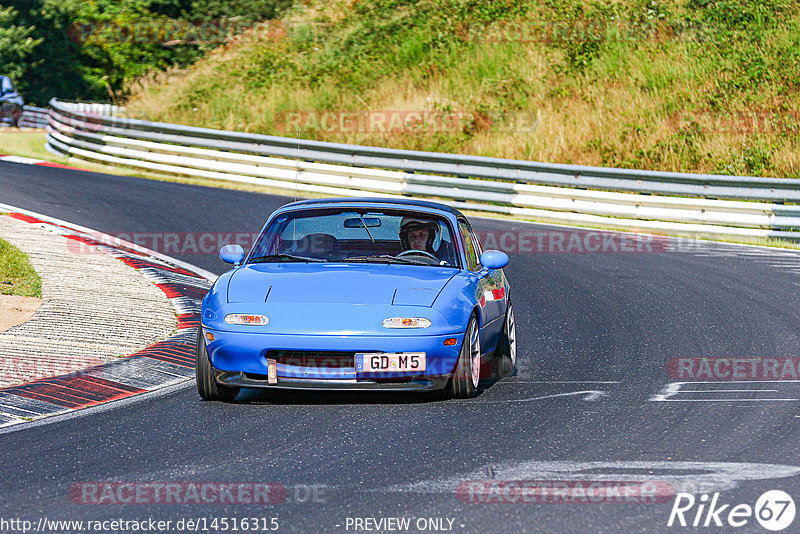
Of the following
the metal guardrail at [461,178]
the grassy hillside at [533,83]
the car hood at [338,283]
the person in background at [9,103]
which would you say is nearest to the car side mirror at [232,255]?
the car hood at [338,283]

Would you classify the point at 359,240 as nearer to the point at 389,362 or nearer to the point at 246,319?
the point at 246,319

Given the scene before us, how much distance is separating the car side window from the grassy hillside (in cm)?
1550

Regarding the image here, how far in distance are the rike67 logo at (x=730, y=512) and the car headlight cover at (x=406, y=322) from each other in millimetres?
2489

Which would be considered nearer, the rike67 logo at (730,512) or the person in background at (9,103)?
the rike67 logo at (730,512)

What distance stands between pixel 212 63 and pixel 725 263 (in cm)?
2318

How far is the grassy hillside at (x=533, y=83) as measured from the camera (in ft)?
83.7

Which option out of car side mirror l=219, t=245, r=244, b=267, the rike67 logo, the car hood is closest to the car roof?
car side mirror l=219, t=245, r=244, b=267

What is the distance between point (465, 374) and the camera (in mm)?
7617

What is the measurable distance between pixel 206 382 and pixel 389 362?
1.25 meters

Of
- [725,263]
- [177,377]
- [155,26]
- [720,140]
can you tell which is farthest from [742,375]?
[155,26]

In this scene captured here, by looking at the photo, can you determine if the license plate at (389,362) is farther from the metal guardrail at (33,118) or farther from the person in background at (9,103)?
the metal guardrail at (33,118)

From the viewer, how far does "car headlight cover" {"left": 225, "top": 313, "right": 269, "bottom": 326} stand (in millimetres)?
7429

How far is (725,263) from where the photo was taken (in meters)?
16.0

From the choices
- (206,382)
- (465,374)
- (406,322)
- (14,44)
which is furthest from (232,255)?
(14,44)
